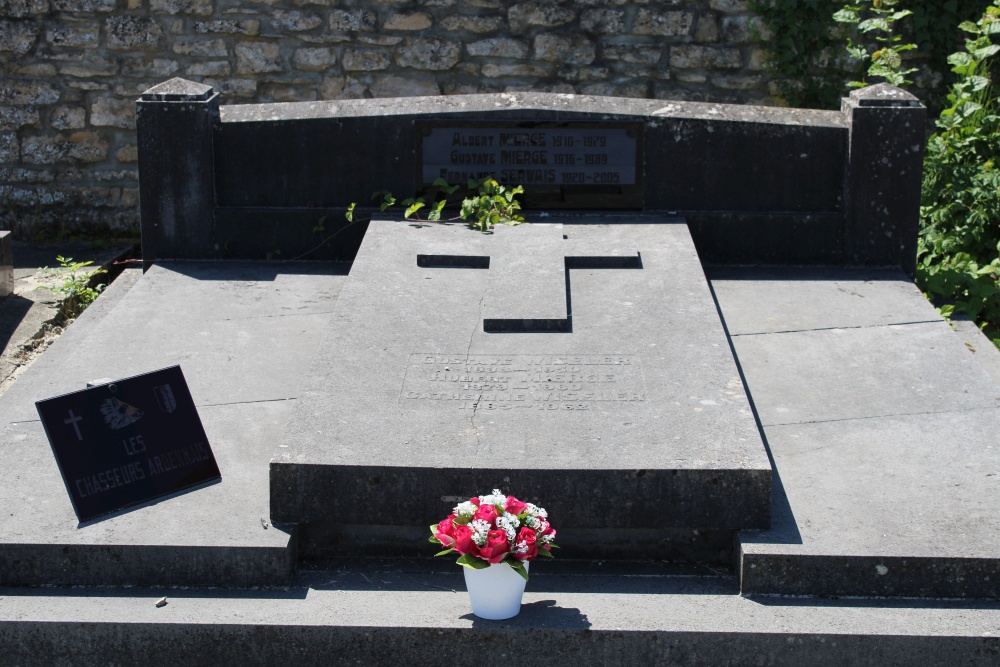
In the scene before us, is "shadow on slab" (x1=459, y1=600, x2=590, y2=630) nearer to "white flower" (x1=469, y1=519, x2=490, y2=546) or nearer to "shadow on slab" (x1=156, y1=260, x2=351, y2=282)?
"white flower" (x1=469, y1=519, x2=490, y2=546)

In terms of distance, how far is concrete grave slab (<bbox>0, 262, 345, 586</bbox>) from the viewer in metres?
3.21

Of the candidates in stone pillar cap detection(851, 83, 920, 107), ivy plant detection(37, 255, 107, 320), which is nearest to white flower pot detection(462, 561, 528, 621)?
stone pillar cap detection(851, 83, 920, 107)

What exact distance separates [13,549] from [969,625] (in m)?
2.51

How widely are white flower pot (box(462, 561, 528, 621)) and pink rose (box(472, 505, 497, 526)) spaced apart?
12 cm

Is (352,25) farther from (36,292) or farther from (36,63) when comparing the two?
(36,292)

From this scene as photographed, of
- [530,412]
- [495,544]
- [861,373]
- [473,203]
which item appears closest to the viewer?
[495,544]

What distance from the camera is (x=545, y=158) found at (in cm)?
559

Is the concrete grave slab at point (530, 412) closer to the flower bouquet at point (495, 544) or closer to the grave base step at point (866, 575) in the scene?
the grave base step at point (866, 575)

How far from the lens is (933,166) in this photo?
6.82 meters

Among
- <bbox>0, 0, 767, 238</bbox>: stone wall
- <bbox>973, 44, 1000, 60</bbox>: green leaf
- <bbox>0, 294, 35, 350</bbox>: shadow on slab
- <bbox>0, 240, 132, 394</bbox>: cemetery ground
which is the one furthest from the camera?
<bbox>0, 0, 767, 238</bbox>: stone wall

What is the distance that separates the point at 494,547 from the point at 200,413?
1544 mm

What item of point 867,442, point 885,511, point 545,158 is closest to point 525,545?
point 885,511

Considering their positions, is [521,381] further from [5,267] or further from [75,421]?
[5,267]

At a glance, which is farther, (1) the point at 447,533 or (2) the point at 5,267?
(2) the point at 5,267
